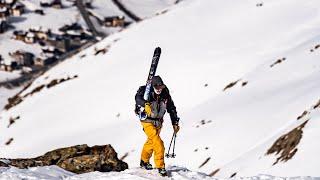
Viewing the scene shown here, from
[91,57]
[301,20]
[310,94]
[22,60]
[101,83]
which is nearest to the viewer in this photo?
[310,94]

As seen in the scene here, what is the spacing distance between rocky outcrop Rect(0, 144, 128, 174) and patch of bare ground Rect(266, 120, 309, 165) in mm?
6690

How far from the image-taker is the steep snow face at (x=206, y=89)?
28.9 m

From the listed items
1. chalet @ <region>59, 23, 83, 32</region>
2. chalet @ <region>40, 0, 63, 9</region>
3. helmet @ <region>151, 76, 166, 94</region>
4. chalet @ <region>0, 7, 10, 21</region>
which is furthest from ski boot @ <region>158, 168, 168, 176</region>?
chalet @ <region>40, 0, 63, 9</region>

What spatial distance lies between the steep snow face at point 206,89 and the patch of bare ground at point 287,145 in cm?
29

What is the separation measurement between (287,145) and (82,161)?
28.6 ft

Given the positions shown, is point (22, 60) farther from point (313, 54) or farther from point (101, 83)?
point (313, 54)

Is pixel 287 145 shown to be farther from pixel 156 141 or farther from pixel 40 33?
pixel 40 33

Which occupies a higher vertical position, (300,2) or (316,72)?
(300,2)

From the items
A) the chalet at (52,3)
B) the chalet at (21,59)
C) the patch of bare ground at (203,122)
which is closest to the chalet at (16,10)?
the chalet at (52,3)

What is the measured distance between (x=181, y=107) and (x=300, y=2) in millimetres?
22619

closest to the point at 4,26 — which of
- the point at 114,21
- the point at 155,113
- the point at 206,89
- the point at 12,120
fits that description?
the point at 114,21

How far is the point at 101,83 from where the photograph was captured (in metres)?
57.6

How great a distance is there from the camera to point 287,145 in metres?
22.8

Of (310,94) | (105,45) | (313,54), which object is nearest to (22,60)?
(105,45)
